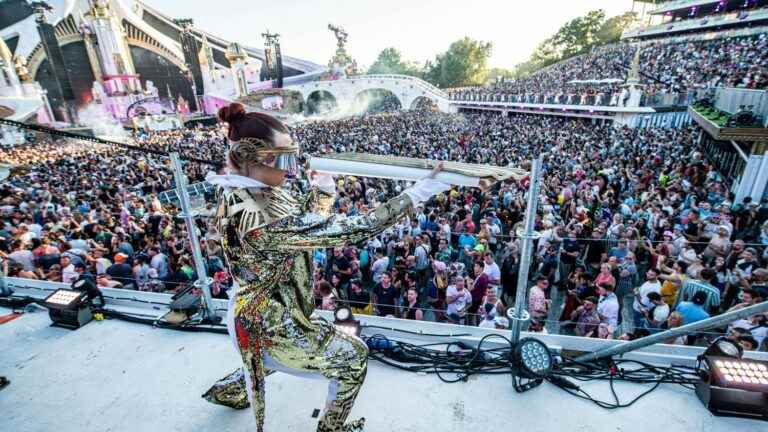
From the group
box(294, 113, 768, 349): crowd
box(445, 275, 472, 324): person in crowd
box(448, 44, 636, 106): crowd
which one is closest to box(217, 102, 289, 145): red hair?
box(294, 113, 768, 349): crowd

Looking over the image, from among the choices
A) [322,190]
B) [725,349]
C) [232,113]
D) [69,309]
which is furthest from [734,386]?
[69,309]

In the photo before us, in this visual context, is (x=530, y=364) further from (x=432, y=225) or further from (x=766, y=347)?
(x=432, y=225)

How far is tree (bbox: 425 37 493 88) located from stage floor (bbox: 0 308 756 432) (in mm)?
67064

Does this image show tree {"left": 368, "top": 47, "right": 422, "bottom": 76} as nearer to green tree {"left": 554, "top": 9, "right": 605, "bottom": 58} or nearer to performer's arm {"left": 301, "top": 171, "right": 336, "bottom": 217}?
green tree {"left": 554, "top": 9, "right": 605, "bottom": 58}

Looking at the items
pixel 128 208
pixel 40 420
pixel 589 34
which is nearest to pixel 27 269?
pixel 128 208

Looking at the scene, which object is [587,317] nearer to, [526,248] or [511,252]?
[511,252]

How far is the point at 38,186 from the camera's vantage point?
13266 millimetres

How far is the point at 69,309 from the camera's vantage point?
9.92ft

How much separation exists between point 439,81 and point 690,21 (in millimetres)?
35952

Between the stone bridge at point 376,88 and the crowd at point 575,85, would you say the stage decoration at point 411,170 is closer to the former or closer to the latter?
the crowd at point 575,85

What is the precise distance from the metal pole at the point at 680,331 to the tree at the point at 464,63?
219 feet

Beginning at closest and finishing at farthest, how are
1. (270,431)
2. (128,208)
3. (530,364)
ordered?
(270,431) < (530,364) < (128,208)

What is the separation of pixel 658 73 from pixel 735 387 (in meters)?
37.1

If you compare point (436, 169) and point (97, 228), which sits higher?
point (436, 169)
